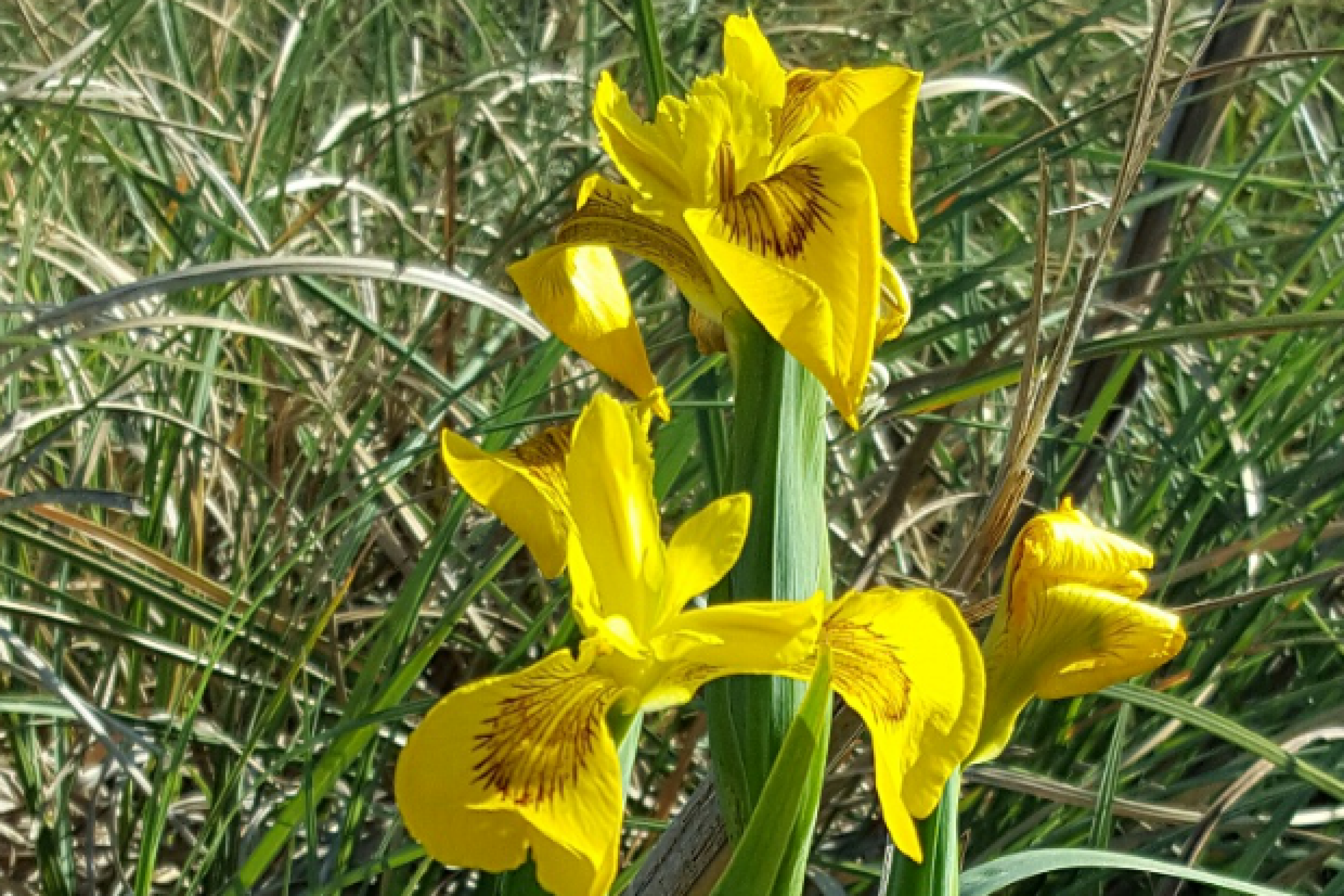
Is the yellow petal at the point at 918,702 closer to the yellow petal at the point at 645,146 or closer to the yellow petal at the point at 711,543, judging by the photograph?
the yellow petal at the point at 711,543

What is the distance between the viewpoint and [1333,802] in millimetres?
1221

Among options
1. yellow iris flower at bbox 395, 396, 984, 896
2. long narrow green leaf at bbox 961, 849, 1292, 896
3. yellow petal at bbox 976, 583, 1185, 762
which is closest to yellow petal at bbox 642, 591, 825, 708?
yellow iris flower at bbox 395, 396, 984, 896

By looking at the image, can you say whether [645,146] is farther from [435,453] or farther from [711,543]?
[435,453]

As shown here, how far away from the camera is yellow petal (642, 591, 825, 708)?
506mm

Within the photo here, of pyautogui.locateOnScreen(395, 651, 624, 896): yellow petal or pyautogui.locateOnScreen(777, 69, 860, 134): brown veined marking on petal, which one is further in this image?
pyautogui.locateOnScreen(777, 69, 860, 134): brown veined marking on petal

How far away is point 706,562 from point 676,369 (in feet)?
2.78

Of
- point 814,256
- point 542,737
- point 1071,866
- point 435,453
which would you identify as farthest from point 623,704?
point 435,453

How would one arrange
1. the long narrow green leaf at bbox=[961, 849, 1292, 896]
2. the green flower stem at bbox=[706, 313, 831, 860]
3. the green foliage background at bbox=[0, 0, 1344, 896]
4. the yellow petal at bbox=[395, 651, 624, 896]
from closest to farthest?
the yellow petal at bbox=[395, 651, 624, 896] < the green flower stem at bbox=[706, 313, 831, 860] < the long narrow green leaf at bbox=[961, 849, 1292, 896] < the green foliage background at bbox=[0, 0, 1344, 896]

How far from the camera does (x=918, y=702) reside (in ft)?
1.70

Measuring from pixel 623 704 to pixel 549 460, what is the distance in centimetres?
13

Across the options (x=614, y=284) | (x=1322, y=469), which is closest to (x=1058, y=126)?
(x=614, y=284)

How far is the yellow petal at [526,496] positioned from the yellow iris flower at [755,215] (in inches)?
2.1

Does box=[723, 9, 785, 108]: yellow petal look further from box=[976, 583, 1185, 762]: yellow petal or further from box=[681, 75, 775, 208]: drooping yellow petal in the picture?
box=[976, 583, 1185, 762]: yellow petal

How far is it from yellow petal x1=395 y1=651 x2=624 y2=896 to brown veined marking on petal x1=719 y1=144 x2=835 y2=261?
0.60ft
